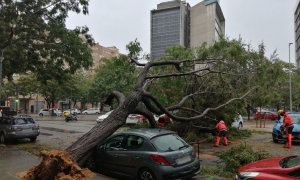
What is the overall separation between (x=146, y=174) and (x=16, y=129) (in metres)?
11.4

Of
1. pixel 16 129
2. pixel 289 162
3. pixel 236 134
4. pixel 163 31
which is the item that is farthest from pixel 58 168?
pixel 163 31

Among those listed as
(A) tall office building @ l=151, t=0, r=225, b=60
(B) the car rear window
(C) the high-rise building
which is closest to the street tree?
(B) the car rear window

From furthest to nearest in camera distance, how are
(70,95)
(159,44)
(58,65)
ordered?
(70,95) → (159,44) → (58,65)

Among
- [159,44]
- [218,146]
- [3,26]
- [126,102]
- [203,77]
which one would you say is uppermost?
[159,44]

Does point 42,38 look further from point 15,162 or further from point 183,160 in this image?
point 183,160

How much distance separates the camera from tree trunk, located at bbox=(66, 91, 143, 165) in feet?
32.5

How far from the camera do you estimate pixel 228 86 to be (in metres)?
17.0

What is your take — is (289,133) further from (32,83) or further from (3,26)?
(32,83)

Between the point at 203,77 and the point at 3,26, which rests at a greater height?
the point at 3,26

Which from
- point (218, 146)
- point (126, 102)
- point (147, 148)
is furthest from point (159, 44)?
point (147, 148)

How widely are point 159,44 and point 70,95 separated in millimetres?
33587

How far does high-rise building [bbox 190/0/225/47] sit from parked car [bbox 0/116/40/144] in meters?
56.2

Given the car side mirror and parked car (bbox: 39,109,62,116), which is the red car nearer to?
the car side mirror

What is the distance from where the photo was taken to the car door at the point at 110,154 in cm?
899
